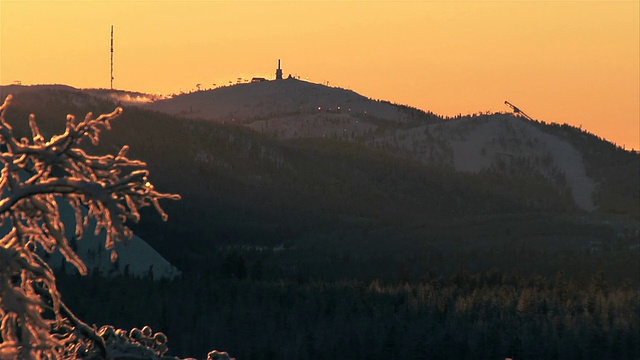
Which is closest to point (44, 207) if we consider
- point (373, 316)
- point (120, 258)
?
point (373, 316)

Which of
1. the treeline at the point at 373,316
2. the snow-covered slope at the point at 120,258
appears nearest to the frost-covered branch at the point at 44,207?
the treeline at the point at 373,316

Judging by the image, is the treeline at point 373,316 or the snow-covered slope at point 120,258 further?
the snow-covered slope at point 120,258

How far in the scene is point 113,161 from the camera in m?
7.97

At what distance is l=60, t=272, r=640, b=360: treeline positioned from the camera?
60.6 meters

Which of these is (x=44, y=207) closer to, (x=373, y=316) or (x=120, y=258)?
(x=373, y=316)

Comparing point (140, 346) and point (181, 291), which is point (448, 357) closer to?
point (181, 291)

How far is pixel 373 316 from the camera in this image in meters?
70.1

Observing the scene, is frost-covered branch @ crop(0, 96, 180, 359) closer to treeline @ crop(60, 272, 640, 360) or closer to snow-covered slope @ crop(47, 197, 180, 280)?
treeline @ crop(60, 272, 640, 360)

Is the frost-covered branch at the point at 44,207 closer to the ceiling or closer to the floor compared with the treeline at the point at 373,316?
closer to the ceiling

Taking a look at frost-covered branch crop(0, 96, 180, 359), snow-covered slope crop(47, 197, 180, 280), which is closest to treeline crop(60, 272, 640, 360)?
snow-covered slope crop(47, 197, 180, 280)

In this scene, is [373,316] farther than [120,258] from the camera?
No

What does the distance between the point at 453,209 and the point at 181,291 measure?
12507cm

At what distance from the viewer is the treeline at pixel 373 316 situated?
6059 centimetres

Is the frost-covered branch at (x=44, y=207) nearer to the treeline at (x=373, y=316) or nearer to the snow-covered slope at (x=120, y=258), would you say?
the treeline at (x=373, y=316)
